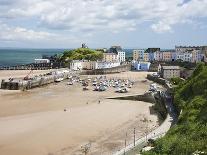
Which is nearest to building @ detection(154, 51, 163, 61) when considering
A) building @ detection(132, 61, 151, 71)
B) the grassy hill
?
the grassy hill

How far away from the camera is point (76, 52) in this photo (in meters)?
116

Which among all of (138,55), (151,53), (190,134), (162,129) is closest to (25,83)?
(162,129)

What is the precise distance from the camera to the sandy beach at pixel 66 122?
96.8 ft

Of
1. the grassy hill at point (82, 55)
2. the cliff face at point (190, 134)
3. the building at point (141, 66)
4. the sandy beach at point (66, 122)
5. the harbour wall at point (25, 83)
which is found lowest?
the sandy beach at point (66, 122)

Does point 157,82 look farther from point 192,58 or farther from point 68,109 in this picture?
point 192,58

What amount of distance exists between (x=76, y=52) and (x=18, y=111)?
72783 mm

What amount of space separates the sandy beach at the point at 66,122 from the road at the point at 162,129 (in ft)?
4.99

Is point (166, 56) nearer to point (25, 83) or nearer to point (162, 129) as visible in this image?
point (25, 83)

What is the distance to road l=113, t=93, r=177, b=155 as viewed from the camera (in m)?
26.7

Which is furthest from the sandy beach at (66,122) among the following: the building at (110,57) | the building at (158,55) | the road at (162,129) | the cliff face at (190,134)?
the building at (158,55)

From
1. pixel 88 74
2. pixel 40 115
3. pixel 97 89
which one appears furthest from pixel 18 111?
pixel 88 74

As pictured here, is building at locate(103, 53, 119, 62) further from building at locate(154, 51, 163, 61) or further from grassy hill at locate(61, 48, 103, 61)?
building at locate(154, 51, 163, 61)

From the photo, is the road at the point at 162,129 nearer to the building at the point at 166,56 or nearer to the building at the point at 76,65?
the building at the point at 76,65

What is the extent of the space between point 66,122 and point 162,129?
32.5 feet
